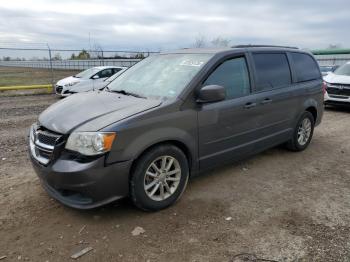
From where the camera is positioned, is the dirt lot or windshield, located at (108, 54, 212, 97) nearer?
the dirt lot

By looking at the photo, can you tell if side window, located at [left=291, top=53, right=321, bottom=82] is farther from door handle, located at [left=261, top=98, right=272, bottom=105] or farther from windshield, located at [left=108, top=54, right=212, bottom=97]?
windshield, located at [left=108, top=54, right=212, bottom=97]

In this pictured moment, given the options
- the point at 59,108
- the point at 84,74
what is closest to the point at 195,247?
the point at 59,108

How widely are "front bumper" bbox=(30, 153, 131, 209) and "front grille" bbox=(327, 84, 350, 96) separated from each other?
8652mm

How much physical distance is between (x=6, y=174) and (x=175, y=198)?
8.27ft

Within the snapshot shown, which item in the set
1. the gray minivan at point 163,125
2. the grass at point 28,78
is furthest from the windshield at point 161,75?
the grass at point 28,78

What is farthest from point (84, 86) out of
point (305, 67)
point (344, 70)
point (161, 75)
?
point (161, 75)

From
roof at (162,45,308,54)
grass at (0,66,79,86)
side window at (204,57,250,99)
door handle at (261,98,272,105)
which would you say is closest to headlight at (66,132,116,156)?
side window at (204,57,250,99)

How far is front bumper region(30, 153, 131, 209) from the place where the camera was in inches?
121

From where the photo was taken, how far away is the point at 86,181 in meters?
3.08

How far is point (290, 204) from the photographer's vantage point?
152 inches

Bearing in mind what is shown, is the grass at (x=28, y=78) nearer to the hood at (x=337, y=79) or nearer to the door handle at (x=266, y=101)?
the hood at (x=337, y=79)

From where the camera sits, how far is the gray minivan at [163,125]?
3.16 metres

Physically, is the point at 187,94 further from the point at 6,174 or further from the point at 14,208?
the point at 6,174

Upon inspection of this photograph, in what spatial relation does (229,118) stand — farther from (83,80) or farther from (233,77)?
(83,80)
